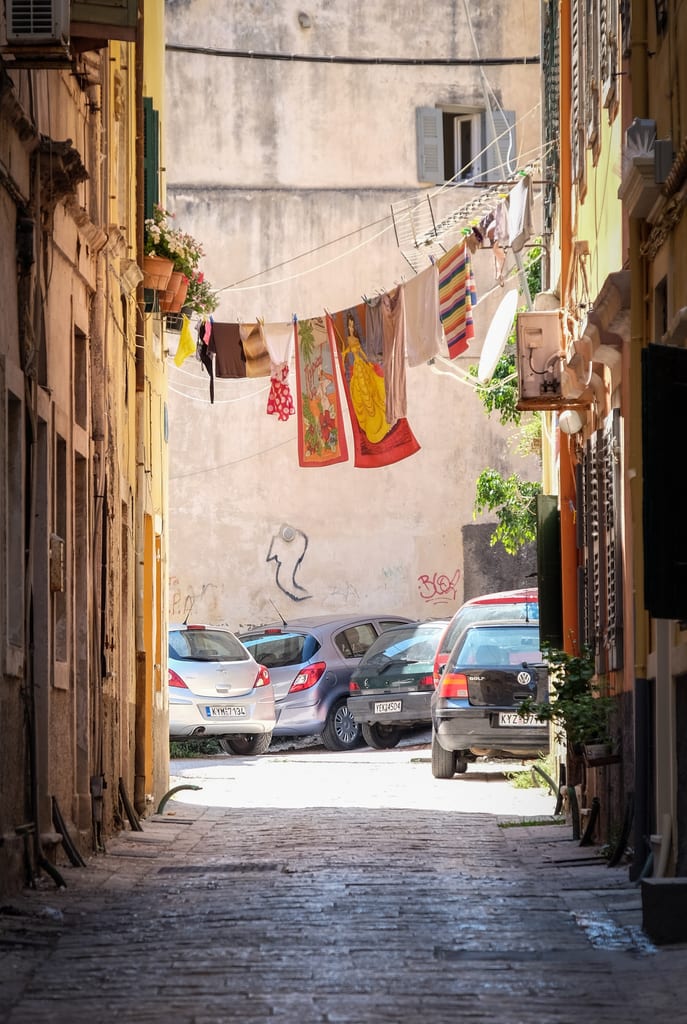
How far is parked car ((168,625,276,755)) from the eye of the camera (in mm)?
24297

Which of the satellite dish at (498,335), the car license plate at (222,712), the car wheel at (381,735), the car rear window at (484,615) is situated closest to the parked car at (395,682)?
the car wheel at (381,735)

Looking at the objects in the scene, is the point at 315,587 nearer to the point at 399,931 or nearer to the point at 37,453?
the point at 37,453

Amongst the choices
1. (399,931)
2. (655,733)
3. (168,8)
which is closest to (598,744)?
(655,733)

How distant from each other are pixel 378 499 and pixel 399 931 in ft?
84.5

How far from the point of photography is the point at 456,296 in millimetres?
21391

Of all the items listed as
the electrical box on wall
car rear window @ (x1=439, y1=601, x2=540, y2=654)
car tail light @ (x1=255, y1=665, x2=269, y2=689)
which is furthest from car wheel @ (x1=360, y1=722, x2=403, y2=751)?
the electrical box on wall

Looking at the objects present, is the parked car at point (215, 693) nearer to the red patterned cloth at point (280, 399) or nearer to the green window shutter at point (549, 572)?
the red patterned cloth at point (280, 399)

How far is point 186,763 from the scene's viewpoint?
80.7 ft

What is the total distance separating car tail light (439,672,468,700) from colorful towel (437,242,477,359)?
11.6 feet

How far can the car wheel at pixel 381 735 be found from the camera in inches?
1040

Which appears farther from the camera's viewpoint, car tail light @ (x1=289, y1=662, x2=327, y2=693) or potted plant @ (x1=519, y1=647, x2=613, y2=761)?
car tail light @ (x1=289, y1=662, x2=327, y2=693)

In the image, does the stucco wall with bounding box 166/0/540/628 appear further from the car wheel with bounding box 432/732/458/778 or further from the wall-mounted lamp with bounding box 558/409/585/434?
the wall-mounted lamp with bounding box 558/409/585/434

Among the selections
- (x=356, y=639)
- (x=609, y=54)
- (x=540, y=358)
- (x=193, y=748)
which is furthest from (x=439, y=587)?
(x=609, y=54)

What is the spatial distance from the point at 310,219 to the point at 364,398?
42.7 feet
